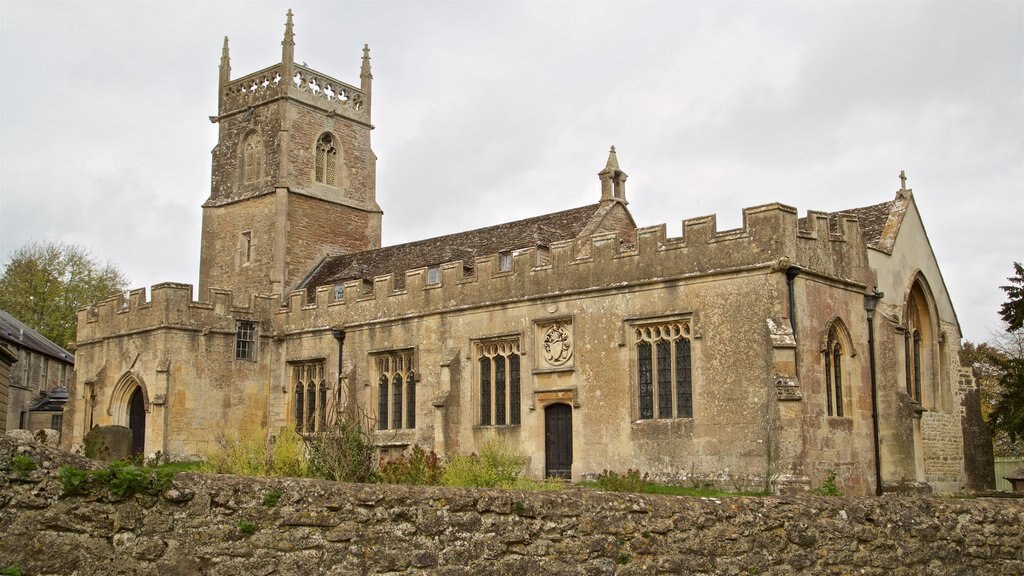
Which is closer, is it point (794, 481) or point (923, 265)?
point (794, 481)

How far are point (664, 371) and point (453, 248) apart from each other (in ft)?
35.4

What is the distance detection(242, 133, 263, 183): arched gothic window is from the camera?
122ft

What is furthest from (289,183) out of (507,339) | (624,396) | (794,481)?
(794,481)

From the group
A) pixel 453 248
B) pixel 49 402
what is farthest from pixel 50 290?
pixel 453 248

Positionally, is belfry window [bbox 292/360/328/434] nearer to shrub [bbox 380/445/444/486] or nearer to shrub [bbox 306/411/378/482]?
shrub [bbox 380/445/444/486]

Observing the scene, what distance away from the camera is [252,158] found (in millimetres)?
37594

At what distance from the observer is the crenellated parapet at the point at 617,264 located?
840 inches

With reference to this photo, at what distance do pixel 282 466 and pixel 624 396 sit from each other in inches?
332

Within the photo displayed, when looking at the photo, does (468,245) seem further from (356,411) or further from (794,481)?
(794,481)

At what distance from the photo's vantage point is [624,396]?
903 inches

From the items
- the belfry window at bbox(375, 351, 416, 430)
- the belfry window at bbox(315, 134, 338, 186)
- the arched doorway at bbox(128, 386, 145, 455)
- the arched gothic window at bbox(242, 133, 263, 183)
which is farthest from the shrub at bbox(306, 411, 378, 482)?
the belfry window at bbox(315, 134, 338, 186)

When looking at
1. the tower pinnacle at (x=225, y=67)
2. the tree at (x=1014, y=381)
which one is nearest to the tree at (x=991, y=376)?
the tree at (x=1014, y=381)

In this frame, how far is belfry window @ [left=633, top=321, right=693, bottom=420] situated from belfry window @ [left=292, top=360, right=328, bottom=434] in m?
10.4

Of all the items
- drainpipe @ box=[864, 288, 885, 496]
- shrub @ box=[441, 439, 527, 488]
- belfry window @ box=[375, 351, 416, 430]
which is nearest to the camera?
shrub @ box=[441, 439, 527, 488]
